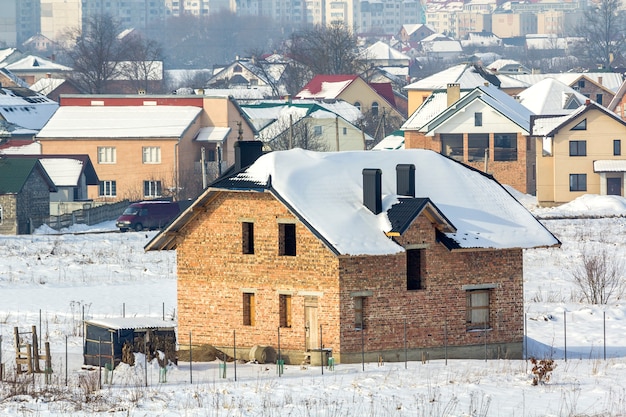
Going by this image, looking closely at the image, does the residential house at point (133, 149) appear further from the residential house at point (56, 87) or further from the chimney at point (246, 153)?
the residential house at point (56, 87)

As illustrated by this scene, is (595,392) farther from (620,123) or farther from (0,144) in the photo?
(0,144)

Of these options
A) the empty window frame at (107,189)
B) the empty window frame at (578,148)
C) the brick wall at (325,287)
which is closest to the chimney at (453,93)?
the empty window frame at (578,148)

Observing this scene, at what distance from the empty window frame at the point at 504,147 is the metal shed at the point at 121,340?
5646 centimetres

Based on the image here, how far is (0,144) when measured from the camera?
93000 mm

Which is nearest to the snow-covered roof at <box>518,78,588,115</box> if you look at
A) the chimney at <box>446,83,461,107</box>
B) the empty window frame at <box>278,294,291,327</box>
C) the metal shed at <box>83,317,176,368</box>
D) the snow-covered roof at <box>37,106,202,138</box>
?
the chimney at <box>446,83,461,107</box>

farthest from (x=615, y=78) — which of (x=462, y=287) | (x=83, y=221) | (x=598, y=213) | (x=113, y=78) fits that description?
(x=462, y=287)

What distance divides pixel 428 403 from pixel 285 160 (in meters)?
9.71

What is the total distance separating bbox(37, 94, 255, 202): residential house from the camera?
88.9 m

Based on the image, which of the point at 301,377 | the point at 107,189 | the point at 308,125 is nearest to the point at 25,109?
the point at 308,125

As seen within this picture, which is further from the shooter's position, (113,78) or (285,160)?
(113,78)

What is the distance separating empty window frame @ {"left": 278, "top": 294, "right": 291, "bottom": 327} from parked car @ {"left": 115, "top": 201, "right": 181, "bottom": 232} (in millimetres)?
32717

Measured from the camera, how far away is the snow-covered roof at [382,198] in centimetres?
3609

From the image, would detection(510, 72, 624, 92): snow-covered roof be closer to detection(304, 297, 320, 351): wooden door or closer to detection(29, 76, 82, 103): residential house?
detection(29, 76, 82, 103): residential house

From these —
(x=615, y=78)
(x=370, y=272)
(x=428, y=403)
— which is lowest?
(x=428, y=403)
